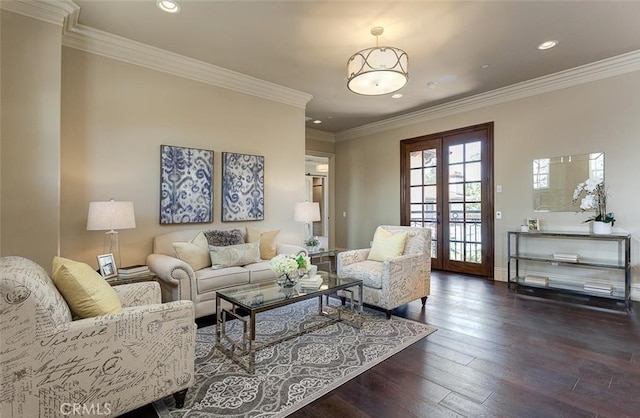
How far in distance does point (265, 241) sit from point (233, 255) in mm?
662

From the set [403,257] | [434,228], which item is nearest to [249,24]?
[403,257]

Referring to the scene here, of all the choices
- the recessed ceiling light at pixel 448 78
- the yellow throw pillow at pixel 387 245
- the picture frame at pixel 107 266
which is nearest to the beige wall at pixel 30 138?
the picture frame at pixel 107 266

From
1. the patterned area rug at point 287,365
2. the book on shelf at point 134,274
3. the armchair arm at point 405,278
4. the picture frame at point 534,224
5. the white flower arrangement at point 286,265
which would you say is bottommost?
the patterned area rug at point 287,365

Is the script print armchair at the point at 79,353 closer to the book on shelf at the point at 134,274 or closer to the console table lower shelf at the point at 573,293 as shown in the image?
the book on shelf at the point at 134,274

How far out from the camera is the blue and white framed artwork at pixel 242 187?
4152mm

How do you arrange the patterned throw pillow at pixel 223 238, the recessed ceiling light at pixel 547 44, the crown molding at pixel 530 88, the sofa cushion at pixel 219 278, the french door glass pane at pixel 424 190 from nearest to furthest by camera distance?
the sofa cushion at pixel 219 278, the recessed ceiling light at pixel 547 44, the patterned throw pillow at pixel 223 238, the crown molding at pixel 530 88, the french door glass pane at pixel 424 190

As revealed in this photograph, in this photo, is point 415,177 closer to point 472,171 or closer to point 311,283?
point 472,171

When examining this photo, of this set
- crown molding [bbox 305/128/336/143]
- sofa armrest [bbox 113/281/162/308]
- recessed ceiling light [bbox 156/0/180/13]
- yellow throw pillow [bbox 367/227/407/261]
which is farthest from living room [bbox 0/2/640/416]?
crown molding [bbox 305/128/336/143]

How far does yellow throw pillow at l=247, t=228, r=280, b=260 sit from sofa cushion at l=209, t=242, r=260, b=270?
27 cm

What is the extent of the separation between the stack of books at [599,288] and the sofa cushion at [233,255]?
13.4 feet

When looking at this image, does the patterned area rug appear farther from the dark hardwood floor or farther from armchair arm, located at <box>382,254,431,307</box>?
armchair arm, located at <box>382,254,431,307</box>

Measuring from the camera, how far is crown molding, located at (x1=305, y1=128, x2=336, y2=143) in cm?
710

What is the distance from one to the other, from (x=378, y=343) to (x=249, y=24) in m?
3.20

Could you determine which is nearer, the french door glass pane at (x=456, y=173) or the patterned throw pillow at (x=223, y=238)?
the patterned throw pillow at (x=223, y=238)
